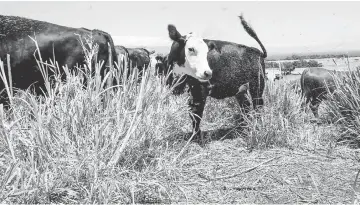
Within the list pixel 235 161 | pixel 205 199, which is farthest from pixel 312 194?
pixel 235 161

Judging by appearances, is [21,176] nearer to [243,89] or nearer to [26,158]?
[26,158]

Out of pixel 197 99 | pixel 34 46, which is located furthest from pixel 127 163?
pixel 34 46

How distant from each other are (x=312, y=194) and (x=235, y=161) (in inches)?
47.2

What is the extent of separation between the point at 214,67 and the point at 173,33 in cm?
89

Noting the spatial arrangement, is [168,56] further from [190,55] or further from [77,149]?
[77,149]

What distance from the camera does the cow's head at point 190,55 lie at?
4.61m

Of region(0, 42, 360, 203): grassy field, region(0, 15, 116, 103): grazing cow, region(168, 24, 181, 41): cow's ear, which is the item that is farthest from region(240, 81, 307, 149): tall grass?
region(0, 15, 116, 103): grazing cow

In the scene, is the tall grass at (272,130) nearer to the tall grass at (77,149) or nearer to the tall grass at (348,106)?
the tall grass at (348,106)

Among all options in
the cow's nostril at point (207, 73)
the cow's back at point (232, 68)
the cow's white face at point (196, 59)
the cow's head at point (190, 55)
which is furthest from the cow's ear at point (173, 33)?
the cow's nostril at point (207, 73)

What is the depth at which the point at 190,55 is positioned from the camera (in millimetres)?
4707

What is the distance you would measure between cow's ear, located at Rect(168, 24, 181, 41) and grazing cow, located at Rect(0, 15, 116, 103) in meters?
0.95

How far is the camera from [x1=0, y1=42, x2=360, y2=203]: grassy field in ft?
8.34

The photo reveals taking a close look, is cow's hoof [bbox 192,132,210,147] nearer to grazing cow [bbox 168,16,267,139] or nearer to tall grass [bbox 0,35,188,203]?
grazing cow [bbox 168,16,267,139]

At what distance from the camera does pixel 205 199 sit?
9.61 feet
